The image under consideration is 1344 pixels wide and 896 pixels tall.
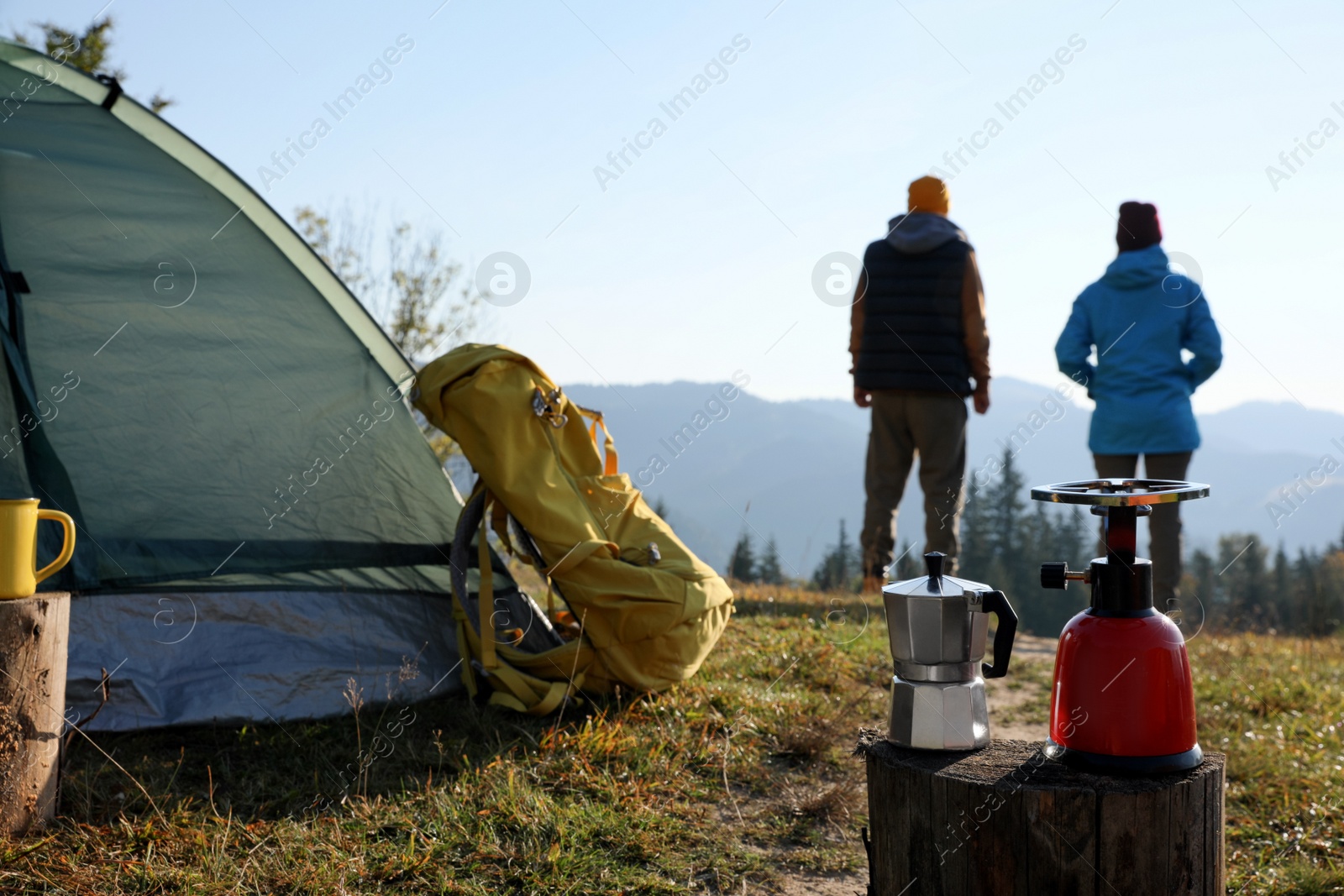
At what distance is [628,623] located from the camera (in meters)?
3.39

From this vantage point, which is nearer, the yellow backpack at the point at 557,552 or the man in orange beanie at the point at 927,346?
the yellow backpack at the point at 557,552

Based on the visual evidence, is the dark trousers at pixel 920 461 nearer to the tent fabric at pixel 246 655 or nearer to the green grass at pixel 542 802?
the green grass at pixel 542 802

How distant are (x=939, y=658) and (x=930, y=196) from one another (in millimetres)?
4418

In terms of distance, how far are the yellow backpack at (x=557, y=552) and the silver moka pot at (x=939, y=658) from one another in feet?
4.90

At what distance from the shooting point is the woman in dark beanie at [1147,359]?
4.88 meters

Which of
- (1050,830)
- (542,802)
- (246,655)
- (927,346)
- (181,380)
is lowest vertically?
(542,802)

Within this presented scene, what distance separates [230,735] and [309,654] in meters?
0.41

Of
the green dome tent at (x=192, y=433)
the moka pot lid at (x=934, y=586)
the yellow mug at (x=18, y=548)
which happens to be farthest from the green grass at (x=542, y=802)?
the moka pot lid at (x=934, y=586)

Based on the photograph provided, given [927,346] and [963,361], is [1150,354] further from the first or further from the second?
[927,346]

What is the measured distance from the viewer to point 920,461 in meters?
5.91

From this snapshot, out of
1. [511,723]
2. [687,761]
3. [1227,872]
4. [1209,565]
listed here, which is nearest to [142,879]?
[511,723]

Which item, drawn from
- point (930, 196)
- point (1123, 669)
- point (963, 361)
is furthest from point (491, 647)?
point (930, 196)

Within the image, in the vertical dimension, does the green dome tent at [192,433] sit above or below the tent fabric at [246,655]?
above

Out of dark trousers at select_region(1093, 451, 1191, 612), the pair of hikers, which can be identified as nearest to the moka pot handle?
the pair of hikers
